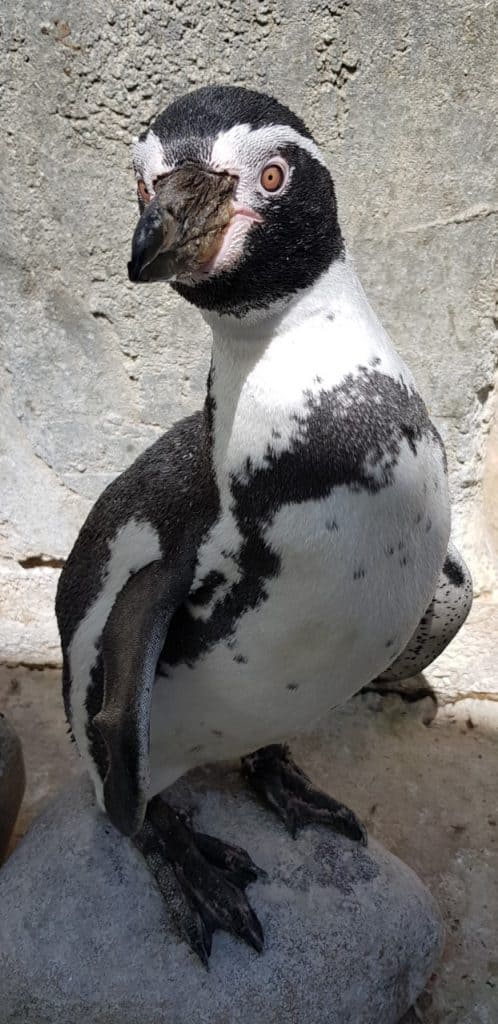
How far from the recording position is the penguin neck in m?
0.85

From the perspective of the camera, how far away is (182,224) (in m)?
0.75

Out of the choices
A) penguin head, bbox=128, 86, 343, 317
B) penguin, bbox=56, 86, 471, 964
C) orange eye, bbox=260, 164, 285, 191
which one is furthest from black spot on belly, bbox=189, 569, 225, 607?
orange eye, bbox=260, 164, 285, 191

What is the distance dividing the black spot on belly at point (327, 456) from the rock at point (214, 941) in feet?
1.70

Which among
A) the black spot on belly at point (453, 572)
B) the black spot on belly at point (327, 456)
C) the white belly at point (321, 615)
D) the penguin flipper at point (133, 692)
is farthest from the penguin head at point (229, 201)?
the black spot on belly at point (453, 572)

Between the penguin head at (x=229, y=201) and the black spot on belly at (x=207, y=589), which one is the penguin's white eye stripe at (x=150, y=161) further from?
the black spot on belly at (x=207, y=589)

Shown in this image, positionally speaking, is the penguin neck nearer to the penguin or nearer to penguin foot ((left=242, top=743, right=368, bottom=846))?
the penguin

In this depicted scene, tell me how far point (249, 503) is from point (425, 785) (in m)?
0.99

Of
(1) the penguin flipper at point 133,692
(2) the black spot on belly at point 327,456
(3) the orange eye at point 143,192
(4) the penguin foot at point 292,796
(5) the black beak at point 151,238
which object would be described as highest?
(3) the orange eye at point 143,192

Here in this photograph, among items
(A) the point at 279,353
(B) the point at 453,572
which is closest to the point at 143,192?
(A) the point at 279,353

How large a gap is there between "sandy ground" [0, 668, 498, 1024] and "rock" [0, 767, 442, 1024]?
0.15m

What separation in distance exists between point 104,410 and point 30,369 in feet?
0.57

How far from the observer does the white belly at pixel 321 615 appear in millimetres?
904

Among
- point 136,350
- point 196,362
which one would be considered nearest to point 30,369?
point 136,350

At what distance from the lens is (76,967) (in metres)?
1.16
